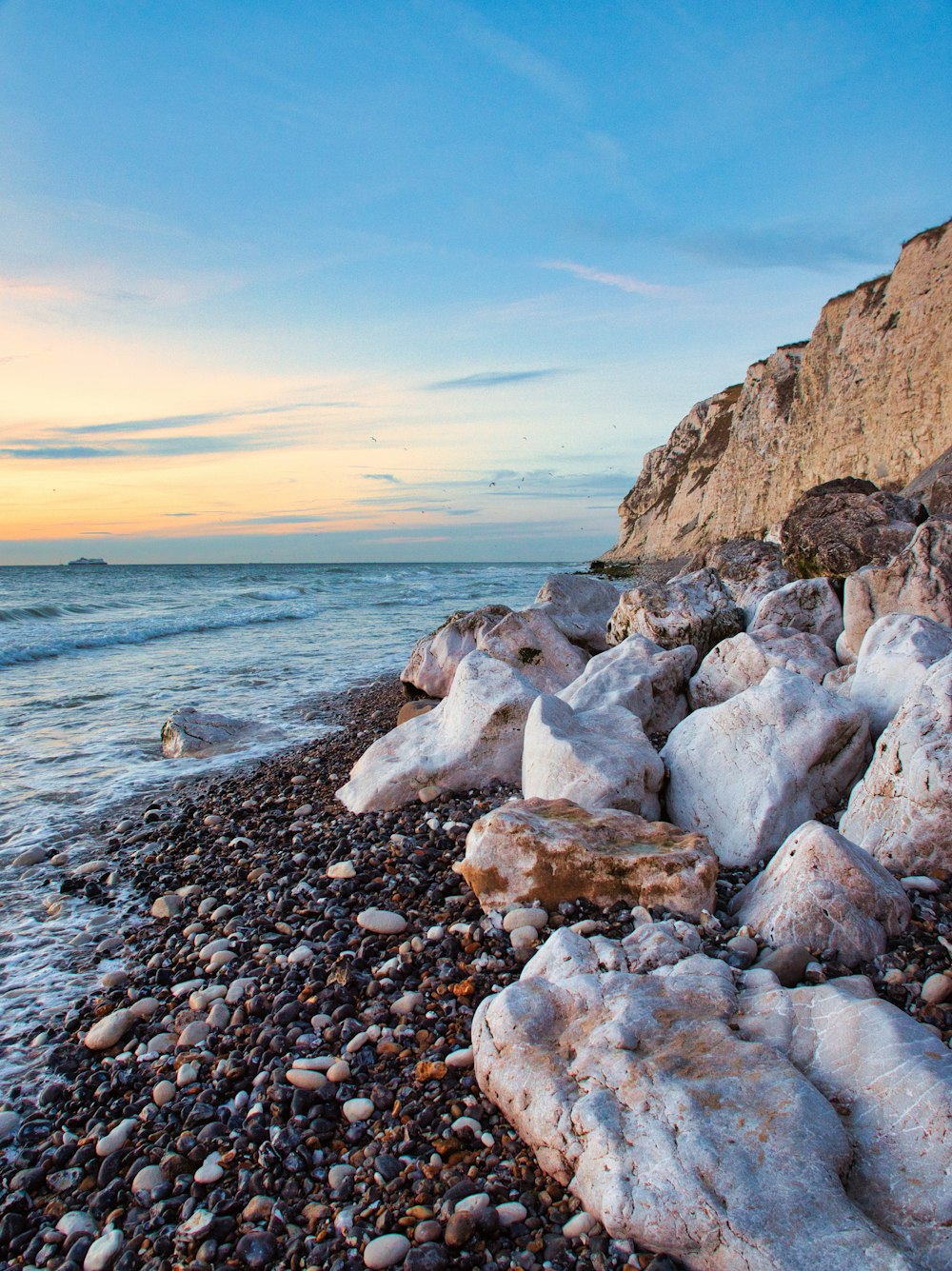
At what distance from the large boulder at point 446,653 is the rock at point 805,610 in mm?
3899

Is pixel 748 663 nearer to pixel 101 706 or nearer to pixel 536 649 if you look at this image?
pixel 536 649

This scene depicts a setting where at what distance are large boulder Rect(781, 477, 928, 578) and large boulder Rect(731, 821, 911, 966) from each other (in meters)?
7.70

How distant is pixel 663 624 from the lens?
8773 millimetres

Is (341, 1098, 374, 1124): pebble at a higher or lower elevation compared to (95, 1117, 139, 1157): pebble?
higher

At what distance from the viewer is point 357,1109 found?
10.0 ft

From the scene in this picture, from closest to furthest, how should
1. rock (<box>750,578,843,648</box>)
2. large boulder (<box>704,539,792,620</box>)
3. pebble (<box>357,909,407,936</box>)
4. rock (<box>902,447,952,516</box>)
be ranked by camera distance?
pebble (<box>357,909,407,936</box>) < rock (<box>750,578,843,648</box>) < large boulder (<box>704,539,792,620</box>) < rock (<box>902,447,952,516</box>)

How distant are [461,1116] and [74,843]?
197 inches

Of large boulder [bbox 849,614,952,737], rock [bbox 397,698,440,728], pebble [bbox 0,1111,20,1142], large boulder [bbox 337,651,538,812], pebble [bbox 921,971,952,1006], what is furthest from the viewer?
rock [bbox 397,698,440,728]

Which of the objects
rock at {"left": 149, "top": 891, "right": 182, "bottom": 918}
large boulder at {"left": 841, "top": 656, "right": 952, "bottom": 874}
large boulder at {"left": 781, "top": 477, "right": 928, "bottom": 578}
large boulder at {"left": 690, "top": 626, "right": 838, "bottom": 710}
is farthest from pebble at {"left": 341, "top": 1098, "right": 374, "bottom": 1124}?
large boulder at {"left": 781, "top": 477, "right": 928, "bottom": 578}

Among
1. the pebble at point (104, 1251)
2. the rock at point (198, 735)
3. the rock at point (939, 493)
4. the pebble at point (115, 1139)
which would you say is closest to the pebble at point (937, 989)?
the pebble at point (104, 1251)

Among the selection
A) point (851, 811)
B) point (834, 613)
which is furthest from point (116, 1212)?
point (834, 613)

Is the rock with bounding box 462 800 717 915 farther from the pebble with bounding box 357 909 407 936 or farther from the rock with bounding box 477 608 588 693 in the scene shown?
the rock with bounding box 477 608 588 693

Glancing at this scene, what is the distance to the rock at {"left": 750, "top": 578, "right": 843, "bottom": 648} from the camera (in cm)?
850

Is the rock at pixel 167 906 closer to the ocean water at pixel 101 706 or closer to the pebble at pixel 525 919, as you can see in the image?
the ocean water at pixel 101 706
